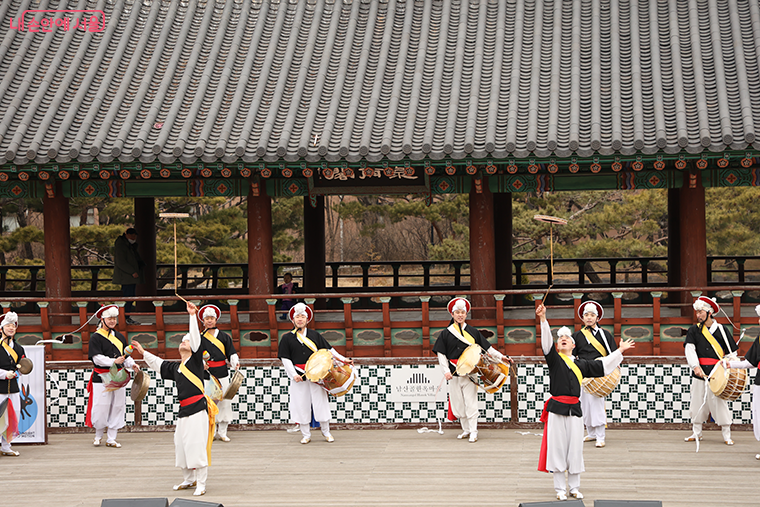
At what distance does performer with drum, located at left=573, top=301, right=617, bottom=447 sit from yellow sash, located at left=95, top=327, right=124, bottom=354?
5748 mm

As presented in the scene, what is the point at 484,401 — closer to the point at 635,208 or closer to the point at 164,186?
the point at 164,186

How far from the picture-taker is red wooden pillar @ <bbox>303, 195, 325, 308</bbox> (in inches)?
556

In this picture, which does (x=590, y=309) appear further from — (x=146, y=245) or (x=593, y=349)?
(x=146, y=245)

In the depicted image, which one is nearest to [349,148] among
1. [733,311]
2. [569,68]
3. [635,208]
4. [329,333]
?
[329,333]

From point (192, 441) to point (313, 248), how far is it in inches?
256

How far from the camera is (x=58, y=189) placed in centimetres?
1151

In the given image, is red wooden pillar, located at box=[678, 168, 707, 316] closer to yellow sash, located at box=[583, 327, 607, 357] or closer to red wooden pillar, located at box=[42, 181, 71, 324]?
yellow sash, located at box=[583, 327, 607, 357]

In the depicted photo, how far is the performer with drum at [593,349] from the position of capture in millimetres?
9562

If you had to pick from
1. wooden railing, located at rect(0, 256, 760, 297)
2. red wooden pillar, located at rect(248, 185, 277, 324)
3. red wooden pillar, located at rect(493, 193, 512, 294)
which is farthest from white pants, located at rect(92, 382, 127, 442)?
red wooden pillar, located at rect(493, 193, 512, 294)

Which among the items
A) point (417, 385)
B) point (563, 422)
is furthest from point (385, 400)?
point (563, 422)

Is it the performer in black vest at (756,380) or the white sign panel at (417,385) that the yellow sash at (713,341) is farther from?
the white sign panel at (417,385)

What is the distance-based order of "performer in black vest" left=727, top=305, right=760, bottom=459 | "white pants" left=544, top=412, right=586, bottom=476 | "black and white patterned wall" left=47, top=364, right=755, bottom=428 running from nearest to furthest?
"white pants" left=544, top=412, right=586, bottom=476, "performer in black vest" left=727, top=305, right=760, bottom=459, "black and white patterned wall" left=47, top=364, right=755, bottom=428

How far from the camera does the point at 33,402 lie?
1034 cm

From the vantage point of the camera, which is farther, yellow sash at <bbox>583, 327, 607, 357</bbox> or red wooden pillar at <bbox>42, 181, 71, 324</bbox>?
red wooden pillar at <bbox>42, 181, 71, 324</bbox>
